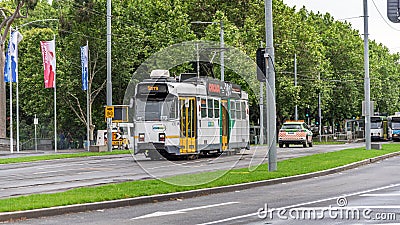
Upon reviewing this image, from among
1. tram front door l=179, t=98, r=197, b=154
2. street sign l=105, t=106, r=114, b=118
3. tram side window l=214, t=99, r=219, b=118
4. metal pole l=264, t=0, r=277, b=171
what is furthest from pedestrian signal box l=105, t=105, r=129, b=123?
metal pole l=264, t=0, r=277, b=171

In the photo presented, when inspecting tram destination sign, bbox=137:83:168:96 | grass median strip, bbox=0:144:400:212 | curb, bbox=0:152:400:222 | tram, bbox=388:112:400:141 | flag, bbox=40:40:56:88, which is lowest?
curb, bbox=0:152:400:222

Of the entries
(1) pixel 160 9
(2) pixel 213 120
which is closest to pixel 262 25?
(1) pixel 160 9

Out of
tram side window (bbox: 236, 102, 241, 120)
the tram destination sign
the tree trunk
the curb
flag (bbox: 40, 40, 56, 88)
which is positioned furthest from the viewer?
the tree trunk

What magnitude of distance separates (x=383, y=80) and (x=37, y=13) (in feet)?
163

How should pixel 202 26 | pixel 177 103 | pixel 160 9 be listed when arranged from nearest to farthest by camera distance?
pixel 177 103, pixel 160 9, pixel 202 26

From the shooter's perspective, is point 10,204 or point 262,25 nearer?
point 10,204

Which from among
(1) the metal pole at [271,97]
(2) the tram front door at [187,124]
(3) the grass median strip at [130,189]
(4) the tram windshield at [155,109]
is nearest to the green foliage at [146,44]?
(2) the tram front door at [187,124]

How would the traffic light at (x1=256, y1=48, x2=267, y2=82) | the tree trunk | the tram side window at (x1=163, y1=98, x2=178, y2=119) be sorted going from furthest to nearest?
the tree trunk → the tram side window at (x1=163, y1=98, x2=178, y2=119) → the traffic light at (x1=256, y1=48, x2=267, y2=82)

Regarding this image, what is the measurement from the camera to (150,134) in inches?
1304

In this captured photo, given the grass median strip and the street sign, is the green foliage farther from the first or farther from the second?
the grass median strip

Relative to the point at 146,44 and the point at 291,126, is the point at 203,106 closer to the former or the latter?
the point at 291,126

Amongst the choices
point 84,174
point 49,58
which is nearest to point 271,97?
point 84,174

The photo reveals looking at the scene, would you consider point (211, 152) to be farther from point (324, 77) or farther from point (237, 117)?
point (324, 77)

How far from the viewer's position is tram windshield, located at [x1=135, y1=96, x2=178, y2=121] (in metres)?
33.1
